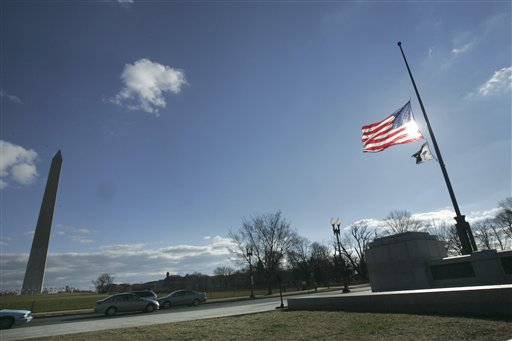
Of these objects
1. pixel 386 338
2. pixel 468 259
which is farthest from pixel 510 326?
pixel 468 259

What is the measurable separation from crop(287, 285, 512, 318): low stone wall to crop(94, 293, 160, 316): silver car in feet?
54.5

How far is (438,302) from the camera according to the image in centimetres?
939

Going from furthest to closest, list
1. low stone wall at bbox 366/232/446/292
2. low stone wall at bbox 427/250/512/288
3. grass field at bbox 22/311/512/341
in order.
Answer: low stone wall at bbox 366/232/446/292 < low stone wall at bbox 427/250/512/288 < grass field at bbox 22/311/512/341

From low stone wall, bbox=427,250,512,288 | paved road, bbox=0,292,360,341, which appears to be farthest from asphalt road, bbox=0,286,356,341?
low stone wall, bbox=427,250,512,288

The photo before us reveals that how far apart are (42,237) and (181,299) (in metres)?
22.8

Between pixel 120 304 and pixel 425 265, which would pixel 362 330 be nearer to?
pixel 425 265

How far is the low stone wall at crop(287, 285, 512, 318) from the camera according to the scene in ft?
26.4

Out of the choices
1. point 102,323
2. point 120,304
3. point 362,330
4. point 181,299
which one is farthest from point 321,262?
point 362,330

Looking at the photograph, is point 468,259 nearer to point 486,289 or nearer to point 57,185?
point 486,289

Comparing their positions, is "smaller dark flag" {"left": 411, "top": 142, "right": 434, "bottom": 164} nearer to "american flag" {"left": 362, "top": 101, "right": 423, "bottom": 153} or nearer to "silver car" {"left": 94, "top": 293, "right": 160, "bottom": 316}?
"american flag" {"left": 362, "top": 101, "right": 423, "bottom": 153}

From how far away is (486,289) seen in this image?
8391 millimetres

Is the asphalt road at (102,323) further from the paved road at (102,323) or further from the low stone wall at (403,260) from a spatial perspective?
the low stone wall at (403,260)

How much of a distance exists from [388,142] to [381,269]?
23.2 ft

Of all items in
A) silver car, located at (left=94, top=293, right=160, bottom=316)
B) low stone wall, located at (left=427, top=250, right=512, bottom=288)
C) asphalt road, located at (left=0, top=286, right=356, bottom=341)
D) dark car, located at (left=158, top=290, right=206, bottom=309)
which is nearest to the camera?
low stone wall, located at (left=427, top=250, right=512, bottom=288)
